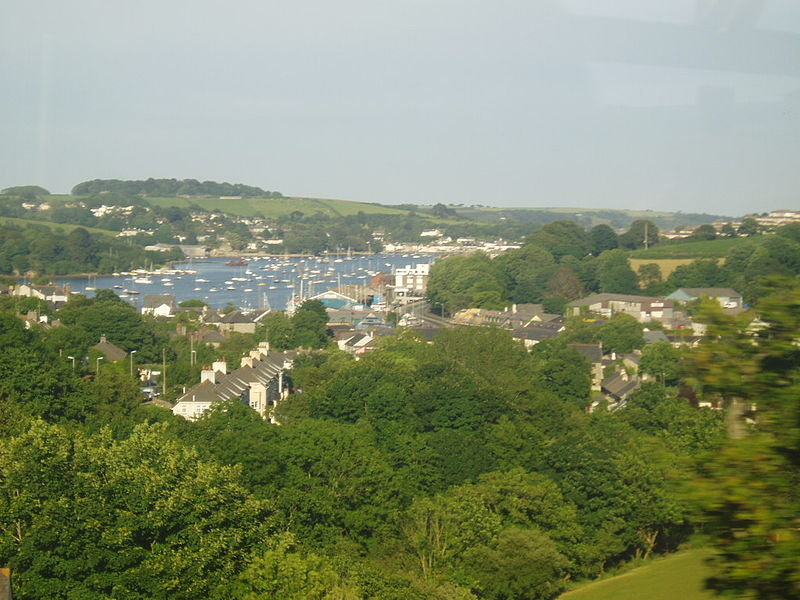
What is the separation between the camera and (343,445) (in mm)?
9367

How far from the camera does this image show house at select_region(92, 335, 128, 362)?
18.2m

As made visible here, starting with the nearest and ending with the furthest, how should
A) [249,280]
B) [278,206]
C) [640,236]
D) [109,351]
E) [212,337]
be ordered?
[109,351] → [212,337] → [640,236] → [249,280] → [278,206]

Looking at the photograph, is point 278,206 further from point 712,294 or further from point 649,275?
point 712,294

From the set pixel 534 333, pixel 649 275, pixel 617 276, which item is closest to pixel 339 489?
pixel 534 333

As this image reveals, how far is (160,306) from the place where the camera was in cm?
3080

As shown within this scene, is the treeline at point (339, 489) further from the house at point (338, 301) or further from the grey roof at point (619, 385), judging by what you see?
the house at point (338, 301)

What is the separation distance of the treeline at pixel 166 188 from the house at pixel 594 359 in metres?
78.9

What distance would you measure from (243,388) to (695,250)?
26.1m

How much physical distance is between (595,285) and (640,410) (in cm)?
2406

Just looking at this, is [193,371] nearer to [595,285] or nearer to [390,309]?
[390,309]

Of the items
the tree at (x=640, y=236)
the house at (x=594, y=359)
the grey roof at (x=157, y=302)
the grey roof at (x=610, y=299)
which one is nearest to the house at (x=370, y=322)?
the grey roof at (x=610, y=299)

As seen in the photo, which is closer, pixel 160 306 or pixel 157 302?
pixel 160 306

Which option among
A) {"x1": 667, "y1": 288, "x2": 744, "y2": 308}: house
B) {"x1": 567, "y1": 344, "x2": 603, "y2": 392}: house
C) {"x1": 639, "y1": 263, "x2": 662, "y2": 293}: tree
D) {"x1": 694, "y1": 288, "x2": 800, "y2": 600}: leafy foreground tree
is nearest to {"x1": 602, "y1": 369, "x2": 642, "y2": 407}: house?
{"x1": 567, "y1": 344, "x2": 603, "y2": 392}: house

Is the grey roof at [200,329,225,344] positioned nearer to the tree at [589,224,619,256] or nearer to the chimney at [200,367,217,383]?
the chimney at [200,367,217,383]
